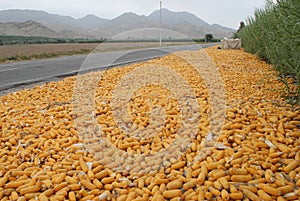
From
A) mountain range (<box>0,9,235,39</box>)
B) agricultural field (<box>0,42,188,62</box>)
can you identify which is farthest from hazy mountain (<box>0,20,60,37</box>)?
agricultural field (<box>0,42,188,62</box>)

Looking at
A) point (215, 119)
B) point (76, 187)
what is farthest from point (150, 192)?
point (215, 119)

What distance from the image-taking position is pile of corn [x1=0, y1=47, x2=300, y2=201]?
185cm

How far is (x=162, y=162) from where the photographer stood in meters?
2.22

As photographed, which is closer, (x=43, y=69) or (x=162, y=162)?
(x=162, y=162)

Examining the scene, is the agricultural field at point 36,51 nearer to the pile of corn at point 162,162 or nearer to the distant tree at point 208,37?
the pile of corn at point 162,162

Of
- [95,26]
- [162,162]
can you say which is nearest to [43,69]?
[162,162]

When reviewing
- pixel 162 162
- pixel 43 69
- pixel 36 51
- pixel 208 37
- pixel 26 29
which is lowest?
pixel 162 162

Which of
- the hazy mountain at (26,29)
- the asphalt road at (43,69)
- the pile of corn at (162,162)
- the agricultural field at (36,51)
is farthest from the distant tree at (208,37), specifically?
the hazy mountain at (26,29)

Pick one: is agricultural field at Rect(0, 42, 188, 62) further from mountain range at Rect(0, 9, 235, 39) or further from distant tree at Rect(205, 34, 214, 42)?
mountain range at Rect(0, 9, 235, 39)

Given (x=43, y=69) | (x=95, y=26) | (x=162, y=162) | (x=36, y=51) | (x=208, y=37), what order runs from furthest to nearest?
(x=95, y=26) < (x=208, y=37) < (x=36, y=51) < (x=43, y=69) < (x=162, y=162)

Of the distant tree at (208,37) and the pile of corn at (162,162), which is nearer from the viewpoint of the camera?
the pile of corn at (162,162)

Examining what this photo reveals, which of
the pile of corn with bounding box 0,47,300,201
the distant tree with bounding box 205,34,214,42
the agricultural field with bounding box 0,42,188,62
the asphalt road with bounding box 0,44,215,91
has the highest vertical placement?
the distant tree with bounding box 205,34,214,42

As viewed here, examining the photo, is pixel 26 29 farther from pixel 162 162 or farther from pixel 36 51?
pixel 162 162

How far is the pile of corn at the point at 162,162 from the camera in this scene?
1.85m
